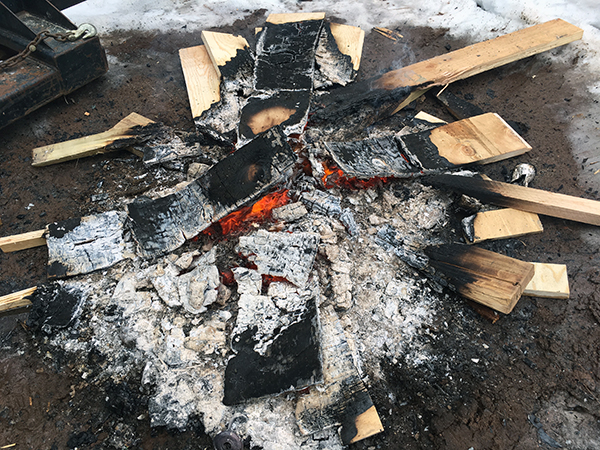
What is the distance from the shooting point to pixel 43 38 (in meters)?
3.54

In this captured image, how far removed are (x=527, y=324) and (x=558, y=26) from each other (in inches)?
152

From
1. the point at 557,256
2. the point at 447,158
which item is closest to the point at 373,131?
the point at 447,158

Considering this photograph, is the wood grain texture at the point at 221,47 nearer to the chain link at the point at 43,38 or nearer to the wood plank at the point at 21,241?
the chain link at the point at 43,38

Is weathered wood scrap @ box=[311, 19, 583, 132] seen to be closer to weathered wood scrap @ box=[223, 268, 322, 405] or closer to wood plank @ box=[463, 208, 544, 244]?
wood plank @ box=[463, 208, 544, 244]

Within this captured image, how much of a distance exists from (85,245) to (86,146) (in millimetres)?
1288

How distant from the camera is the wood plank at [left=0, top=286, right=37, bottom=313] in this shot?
2.71m

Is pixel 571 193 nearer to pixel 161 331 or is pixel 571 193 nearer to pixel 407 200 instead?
pixel 407 200

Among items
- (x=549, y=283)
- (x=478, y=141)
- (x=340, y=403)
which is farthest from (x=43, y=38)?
(x=549, y=283)

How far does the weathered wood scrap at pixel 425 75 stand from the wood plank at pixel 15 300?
297cm

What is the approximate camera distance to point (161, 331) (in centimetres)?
262

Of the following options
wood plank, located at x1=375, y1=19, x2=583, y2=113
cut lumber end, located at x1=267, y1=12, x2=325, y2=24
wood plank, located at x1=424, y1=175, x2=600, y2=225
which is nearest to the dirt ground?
wood plank, located at x1=424, y1=175, x2=600, y2=225

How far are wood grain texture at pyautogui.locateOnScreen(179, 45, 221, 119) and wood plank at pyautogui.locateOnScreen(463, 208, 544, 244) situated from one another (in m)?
2.94

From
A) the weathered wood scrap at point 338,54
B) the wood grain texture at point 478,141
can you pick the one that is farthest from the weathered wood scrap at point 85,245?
the wood grain texture at point 478,141

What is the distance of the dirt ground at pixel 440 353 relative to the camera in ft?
7.59
